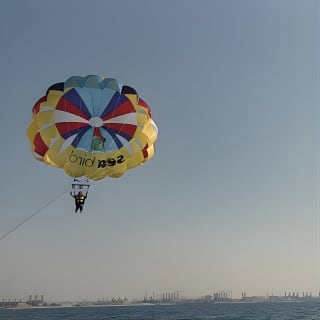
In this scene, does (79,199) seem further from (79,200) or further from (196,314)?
(196,314)

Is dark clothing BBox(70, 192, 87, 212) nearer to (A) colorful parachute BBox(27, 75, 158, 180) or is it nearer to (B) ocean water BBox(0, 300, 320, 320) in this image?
(A) colorful parachute BBox(27, 75, 158, 180)

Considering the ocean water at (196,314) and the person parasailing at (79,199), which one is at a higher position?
the person parasailing at (79,199)

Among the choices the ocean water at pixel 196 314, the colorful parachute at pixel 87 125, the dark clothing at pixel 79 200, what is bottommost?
the ocean water at pixel 196 314

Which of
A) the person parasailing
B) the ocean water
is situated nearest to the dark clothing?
the person parasailing

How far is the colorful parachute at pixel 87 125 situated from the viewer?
16375mm

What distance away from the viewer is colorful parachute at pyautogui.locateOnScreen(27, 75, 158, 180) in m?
16.4

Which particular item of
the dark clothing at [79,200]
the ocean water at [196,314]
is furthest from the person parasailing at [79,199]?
the ocean water at [196,314]

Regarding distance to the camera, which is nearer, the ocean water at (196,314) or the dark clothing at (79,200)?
the dark clothing at (79,200)

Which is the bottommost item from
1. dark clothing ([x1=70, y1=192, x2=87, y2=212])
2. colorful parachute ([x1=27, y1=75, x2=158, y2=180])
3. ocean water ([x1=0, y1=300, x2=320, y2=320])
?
ocean water ([x1=0, y1=300, x2=320, y2=320])

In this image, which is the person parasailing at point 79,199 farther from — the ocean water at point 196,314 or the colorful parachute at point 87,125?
the ocean water at point 196,314

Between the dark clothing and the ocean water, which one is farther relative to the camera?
the ocean water

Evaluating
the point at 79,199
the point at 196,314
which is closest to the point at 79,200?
the point at 79,199

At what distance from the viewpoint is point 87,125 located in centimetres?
1652

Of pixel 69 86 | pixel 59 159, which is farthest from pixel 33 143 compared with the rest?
pixel 69 86
